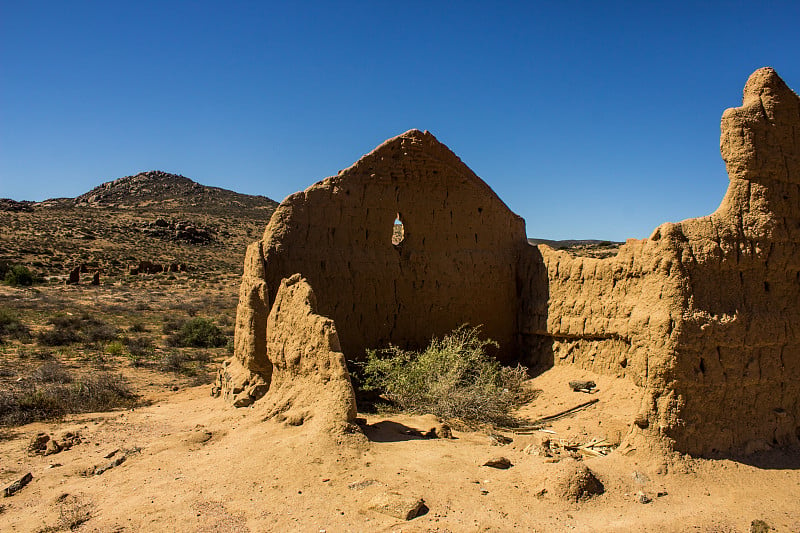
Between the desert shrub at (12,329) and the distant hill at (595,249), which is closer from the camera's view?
the desert shrub at (12,329)

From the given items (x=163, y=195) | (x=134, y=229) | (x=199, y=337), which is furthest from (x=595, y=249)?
(x=163, y=195)

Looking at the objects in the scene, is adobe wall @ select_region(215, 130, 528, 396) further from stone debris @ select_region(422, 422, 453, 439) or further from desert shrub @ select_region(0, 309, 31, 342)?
desert shrub @ select_region(0, 309, 31, 342)

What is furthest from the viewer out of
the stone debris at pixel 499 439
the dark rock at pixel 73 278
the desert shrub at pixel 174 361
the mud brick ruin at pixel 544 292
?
the dark rock at pixel 73 278

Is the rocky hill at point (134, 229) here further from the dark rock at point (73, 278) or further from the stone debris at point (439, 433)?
the stone debris at point (439, 433)

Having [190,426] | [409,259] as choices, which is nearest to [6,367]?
[190,426]

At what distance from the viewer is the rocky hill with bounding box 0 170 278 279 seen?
3447 centimetres

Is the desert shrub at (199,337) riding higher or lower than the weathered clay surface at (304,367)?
lower

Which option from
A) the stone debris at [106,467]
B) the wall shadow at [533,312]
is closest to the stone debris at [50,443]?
the stone debris at [106,467]

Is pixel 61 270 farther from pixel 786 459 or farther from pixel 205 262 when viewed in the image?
pixel 786 459

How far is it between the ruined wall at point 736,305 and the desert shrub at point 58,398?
806 cm

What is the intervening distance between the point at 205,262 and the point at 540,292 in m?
33.3

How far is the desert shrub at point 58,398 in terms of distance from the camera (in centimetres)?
775

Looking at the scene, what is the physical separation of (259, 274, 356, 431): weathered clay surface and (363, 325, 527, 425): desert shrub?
139cm

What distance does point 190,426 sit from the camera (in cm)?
691
